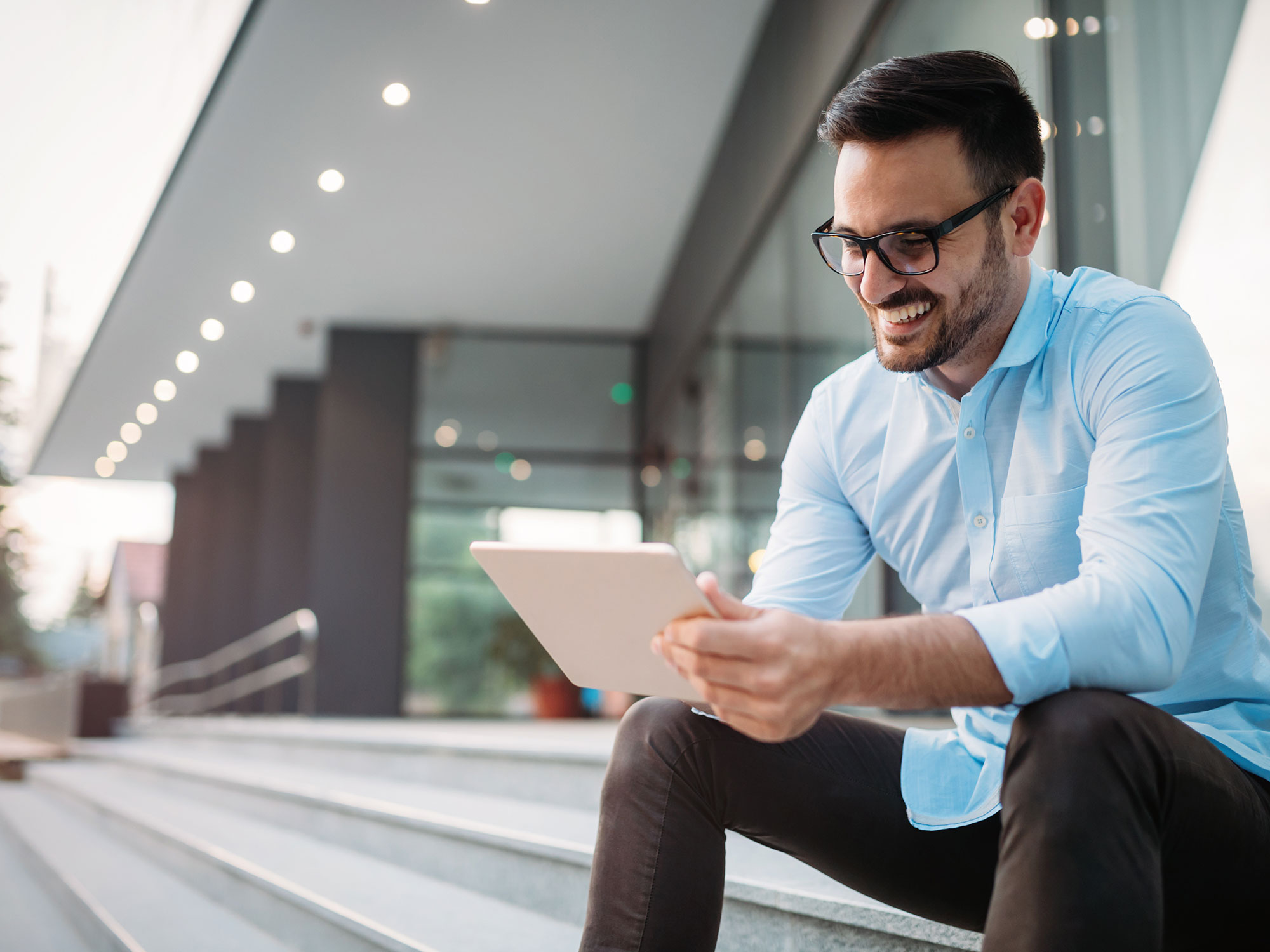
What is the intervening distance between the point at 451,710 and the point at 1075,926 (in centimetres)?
756

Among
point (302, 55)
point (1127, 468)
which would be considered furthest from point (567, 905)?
point (302, 55)

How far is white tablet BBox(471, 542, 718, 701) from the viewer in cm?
82

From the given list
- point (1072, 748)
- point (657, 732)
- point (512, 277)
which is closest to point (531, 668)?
point (512, 277)

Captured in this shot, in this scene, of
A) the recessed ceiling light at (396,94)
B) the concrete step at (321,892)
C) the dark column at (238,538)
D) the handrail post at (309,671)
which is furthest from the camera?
the dark column at (238,538)

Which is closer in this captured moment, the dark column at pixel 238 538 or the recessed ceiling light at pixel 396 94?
the recessed ceiling light at pixel 396 94

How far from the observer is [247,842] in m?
3.12

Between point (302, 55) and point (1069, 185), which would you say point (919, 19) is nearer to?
point (1069, 185)

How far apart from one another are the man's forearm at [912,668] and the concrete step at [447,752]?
5.40 feet

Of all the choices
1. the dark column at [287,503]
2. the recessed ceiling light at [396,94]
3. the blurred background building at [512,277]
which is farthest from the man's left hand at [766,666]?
the dark column at [287,503]

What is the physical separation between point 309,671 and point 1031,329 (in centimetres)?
745

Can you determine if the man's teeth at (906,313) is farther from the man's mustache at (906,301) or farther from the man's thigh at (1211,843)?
the man's thigh at (1211,843)

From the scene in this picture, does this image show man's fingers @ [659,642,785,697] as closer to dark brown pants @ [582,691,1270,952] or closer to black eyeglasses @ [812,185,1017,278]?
dark brown pants @ [582,691,1270,952]

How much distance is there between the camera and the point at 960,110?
1.07 m

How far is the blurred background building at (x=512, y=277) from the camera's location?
2.14m
